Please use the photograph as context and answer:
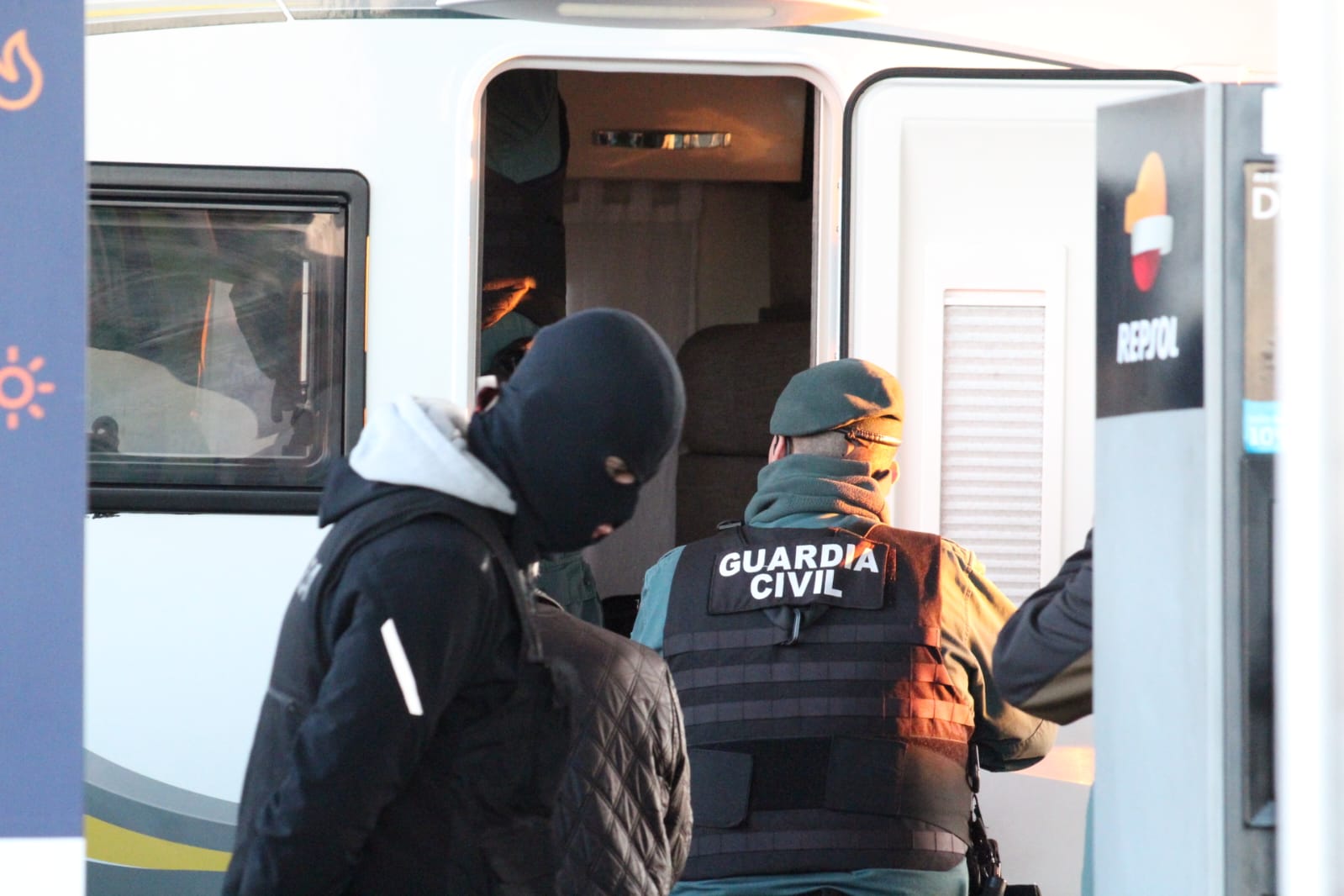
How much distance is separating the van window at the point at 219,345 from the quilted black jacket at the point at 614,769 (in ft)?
4.35

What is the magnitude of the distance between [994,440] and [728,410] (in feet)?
5.09

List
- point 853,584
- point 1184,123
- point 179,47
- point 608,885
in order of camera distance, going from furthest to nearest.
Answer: point 179,47 → point 853,584 → point 608,885 → point 1184,123


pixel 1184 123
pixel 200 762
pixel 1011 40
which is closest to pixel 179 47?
pixel 200 762

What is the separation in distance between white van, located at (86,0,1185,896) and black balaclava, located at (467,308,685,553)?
153 cm

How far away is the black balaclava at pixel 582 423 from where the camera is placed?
1.76 metres

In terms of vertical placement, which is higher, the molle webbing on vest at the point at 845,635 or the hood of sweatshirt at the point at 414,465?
the hood of sweatshirt at the point at 414,465

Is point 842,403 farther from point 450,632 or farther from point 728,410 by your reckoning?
point 728,410

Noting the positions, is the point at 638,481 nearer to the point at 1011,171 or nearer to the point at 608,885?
the point at 608,885

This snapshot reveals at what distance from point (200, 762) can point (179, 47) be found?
58.9 inches

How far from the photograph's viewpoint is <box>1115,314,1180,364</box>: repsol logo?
1678 millimetres

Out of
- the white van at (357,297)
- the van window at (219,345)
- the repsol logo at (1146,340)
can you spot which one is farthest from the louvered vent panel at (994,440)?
the repsol logo at (1146,340)

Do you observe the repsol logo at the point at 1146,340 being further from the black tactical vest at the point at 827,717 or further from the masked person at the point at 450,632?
the black tactical vest at the point at 827,717

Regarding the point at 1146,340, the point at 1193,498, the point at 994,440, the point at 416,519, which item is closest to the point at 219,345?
the point at 994,440

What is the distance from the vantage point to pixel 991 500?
3.41 meters
